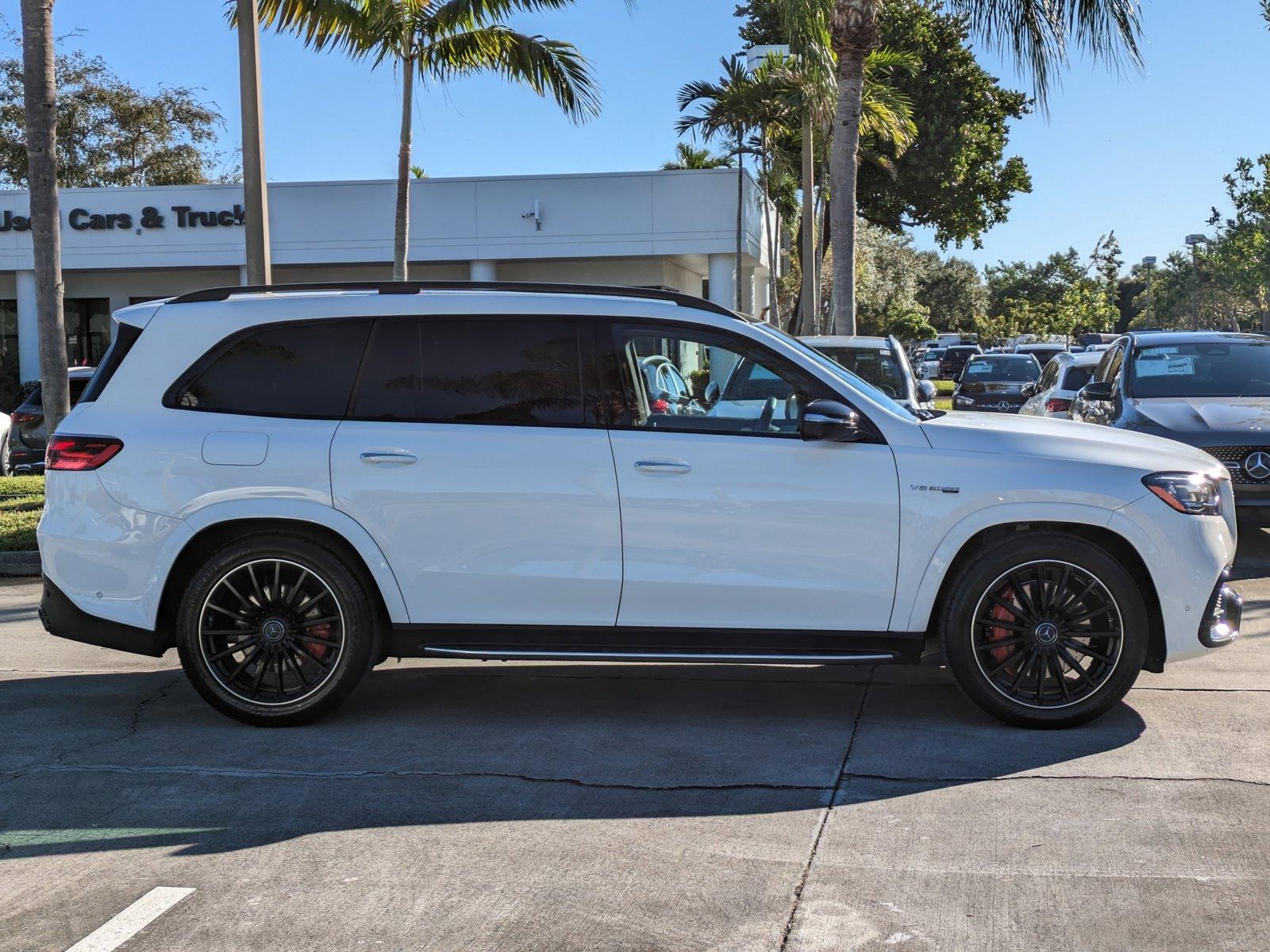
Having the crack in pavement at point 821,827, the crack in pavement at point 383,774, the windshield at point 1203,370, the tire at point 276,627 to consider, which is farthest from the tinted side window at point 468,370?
the windshield at point 1203,370

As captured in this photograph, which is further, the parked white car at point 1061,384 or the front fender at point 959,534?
the parked white car at point 1061,384

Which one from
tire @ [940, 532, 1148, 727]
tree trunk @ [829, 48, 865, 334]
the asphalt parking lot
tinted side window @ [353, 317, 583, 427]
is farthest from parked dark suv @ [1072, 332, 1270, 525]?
tinted side window @ [353, 317, 583, 427]

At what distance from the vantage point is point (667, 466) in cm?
569

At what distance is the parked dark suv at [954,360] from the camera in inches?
1939

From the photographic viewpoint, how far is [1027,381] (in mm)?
30078

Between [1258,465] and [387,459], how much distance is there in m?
6.86

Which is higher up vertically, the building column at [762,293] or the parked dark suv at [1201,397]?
the building column at [762,293]

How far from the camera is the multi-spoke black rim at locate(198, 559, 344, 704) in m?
5.86

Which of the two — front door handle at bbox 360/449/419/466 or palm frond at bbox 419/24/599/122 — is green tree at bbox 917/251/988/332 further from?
front door handle at bbox 360/449/419/466

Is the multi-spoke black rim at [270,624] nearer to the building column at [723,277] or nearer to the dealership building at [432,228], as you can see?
the dealership building at [432,228]

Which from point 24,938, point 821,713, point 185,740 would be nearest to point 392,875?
point 24,938

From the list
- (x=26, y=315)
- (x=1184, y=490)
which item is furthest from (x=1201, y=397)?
(x=26, y=315)

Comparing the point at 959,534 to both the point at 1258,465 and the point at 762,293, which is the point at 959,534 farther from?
the point at 762,293

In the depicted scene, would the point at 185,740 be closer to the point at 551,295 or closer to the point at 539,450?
the point at 539,450
